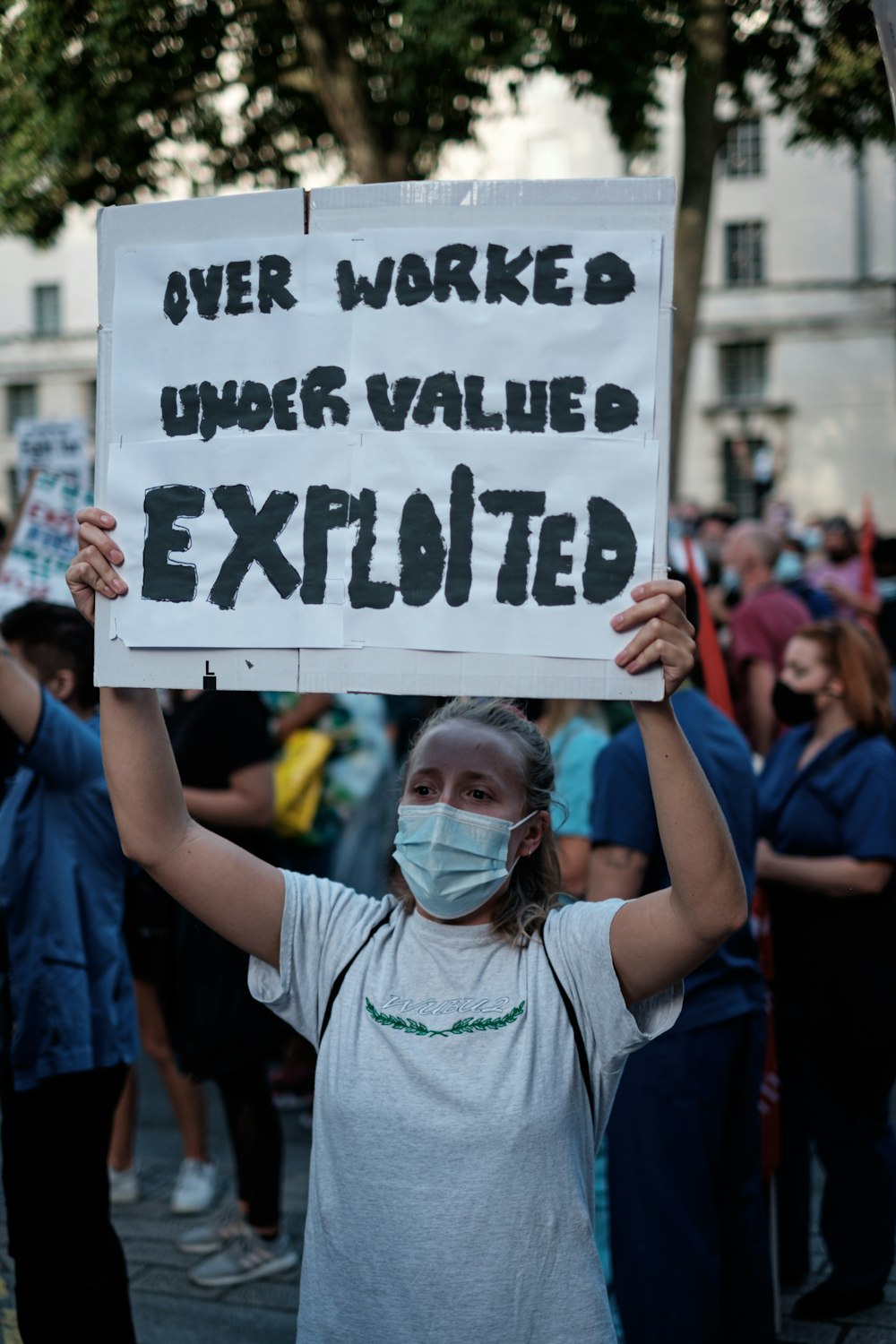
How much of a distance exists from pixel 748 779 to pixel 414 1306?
166 centimetres

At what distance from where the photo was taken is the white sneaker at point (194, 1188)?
4809 mm

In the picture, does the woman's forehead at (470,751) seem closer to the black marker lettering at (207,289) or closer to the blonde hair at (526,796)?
the blonde hair at (526,796)

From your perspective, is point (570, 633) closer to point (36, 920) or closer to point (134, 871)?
point (36, 920)

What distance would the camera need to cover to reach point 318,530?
2074mm

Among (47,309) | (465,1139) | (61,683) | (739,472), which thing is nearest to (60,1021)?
(61,683)

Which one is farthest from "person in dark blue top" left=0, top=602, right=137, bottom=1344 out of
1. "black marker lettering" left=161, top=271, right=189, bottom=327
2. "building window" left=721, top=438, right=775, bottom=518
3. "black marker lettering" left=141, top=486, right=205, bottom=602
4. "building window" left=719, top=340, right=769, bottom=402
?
"building window" left=719, top=340, right=769, bottom=402

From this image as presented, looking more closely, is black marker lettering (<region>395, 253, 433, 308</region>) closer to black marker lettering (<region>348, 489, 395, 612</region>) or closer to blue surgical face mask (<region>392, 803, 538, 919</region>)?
black marker lettering (<region>348, 489, 395, 612</region>)

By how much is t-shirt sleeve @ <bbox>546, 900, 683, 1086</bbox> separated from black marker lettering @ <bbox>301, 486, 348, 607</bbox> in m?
0.65

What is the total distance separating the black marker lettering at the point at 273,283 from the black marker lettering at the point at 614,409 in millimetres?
491

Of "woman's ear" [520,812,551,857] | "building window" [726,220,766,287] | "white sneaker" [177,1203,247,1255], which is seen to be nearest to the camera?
"woman's ear" [520,812,551,857]

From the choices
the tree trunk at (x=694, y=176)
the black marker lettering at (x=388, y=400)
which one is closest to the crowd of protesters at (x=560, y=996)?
the black marker lettering at (x=388, y=400)

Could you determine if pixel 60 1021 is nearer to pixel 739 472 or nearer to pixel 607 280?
pixel 607 280

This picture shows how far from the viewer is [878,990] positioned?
13.4 feet

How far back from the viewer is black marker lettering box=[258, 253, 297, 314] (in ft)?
6.95
